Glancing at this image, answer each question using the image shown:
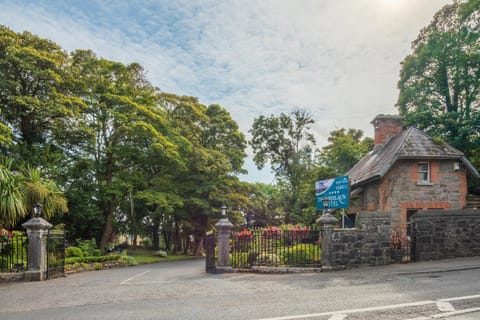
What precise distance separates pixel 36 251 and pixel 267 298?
8335 mm

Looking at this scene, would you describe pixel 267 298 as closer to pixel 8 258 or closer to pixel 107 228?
pixel 8 258

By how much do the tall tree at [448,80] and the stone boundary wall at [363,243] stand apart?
14480 millimetres

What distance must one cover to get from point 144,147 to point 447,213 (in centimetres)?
1897

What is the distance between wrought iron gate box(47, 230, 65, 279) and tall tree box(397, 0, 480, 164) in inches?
907

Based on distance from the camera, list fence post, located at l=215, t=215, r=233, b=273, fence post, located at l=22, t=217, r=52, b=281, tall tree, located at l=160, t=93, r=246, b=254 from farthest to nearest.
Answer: tall tree, located at l=160, t=93, r=246, b=254 → fence post, located at l=215, t=215, r=233, b=273 → fence post, located at l=22, t=217, r=52, b=281

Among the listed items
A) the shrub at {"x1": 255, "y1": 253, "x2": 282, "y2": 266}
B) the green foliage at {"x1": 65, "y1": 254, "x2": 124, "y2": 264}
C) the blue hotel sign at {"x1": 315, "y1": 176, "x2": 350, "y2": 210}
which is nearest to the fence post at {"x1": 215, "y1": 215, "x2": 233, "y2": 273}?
the shrub at {"x1": 255, "y1": 253, "x2": 282, "y2": 266}

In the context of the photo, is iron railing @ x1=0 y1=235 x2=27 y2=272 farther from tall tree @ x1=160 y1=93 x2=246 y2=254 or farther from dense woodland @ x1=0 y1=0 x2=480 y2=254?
tall tree @ x1=160 y1=93 x2=246 y2=254

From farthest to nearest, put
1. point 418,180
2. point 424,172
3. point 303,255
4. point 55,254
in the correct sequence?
point 424,172 < point 418,180 < point 55,254 < point 303,255

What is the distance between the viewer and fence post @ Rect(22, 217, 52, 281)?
38.9ft

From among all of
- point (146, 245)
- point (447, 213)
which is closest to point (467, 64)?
point (447, 213)

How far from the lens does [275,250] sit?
13797mm

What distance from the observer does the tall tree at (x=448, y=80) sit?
24125 mm

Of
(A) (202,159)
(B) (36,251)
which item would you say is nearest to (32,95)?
(B) (36,251)

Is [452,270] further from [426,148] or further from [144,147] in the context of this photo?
[144,147]
